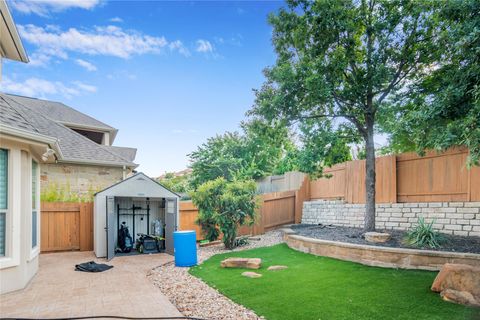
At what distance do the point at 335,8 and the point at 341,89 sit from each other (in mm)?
2147

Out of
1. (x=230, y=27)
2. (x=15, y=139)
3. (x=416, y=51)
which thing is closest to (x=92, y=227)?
(x=15, y=139)

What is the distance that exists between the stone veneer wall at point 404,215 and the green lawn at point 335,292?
270 centimetres

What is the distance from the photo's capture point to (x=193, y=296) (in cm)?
500

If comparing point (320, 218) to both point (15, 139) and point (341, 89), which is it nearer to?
point (341, 89)

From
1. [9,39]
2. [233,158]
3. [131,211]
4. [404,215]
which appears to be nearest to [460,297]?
[404,215]

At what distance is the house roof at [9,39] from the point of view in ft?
18.8

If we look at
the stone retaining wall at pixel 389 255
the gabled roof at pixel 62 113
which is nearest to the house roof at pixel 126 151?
the gabled roof at pixel 62 113

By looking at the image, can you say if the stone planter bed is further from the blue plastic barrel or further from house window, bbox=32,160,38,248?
house window, bbox=32,160,38,248

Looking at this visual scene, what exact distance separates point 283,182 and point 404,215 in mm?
7304

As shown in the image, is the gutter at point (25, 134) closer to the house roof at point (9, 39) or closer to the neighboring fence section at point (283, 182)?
the house roof at point (9, 39)

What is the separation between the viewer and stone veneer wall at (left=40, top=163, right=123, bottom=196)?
11.4 m

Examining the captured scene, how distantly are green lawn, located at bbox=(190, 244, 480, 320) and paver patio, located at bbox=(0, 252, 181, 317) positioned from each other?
118 cm

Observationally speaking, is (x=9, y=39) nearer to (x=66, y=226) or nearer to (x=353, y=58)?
(x=66, y=226)

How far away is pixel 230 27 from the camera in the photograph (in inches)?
416
